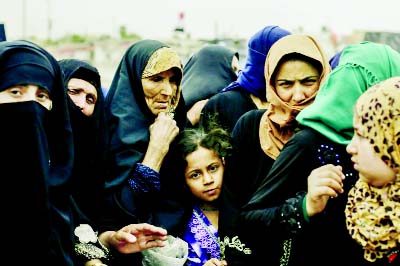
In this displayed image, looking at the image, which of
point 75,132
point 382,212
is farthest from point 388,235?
point 75,132

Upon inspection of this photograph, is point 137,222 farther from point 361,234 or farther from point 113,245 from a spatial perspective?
point 361,234

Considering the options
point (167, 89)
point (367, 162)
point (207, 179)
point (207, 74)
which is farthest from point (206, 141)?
point (207, 74)

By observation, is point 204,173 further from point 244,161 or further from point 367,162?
point 367,162

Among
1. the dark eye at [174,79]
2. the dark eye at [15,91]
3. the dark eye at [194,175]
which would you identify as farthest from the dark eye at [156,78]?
the dark eye at [15,91]

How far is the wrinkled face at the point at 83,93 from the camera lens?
3262 millimetres

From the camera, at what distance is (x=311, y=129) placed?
2457 millimetres

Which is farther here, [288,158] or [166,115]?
[166,115]

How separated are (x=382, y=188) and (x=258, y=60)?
1806mm

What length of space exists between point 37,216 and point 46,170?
0.62ft

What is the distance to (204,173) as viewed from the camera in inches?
129

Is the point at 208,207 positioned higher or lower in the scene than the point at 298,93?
lower

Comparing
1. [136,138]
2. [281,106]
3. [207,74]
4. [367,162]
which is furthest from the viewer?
[207,74]

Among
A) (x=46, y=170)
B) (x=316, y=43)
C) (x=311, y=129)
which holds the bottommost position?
(x=46, y=170)

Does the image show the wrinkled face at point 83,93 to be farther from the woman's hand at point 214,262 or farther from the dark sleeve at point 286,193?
the dark sleeve at point 286,193
